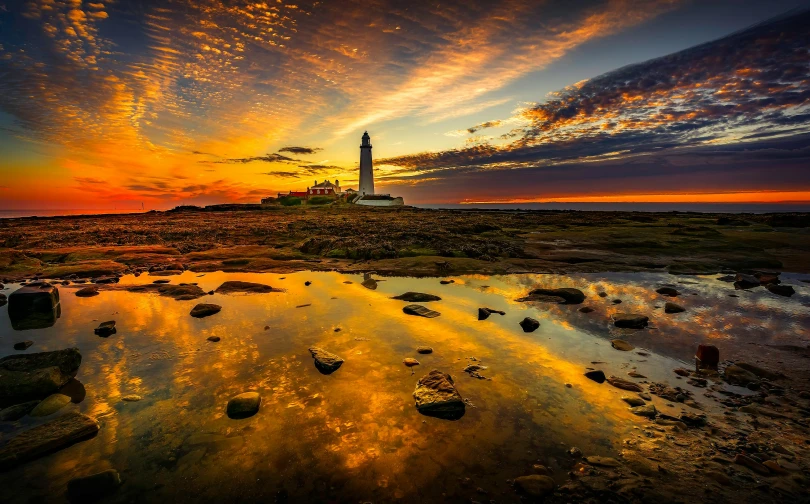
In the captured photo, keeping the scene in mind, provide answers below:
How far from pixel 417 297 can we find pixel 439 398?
18.5 ft

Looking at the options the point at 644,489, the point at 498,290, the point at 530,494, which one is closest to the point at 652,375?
the point at 644,489

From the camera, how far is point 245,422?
4.37 m

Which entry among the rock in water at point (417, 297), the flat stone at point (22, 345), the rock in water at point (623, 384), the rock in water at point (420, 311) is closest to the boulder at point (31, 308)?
the flat stone at point (22, 345)

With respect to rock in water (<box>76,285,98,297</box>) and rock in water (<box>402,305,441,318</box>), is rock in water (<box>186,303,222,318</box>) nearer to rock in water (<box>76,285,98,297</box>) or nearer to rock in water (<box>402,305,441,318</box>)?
rock in water (<box>76,285,98,297</box>)

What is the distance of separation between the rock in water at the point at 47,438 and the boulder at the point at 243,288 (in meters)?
6.91

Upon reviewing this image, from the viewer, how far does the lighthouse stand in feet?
340

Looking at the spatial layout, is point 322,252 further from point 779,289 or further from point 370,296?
point 779,289

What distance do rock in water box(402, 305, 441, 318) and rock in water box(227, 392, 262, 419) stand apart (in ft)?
15.8

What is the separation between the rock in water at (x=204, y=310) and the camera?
28.3 ft

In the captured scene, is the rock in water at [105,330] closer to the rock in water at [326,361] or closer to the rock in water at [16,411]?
the rock in water at [16,411]

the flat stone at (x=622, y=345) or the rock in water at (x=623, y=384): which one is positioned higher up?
the rock in water at (x=623, y=384)

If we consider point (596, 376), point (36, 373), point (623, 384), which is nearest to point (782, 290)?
point (623, 384)

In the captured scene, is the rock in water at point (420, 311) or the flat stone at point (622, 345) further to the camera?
the rock in water at point (420, 311)

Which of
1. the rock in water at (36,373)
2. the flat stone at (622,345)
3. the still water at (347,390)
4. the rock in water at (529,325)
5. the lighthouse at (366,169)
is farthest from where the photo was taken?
the lighthouse at (366,169)
